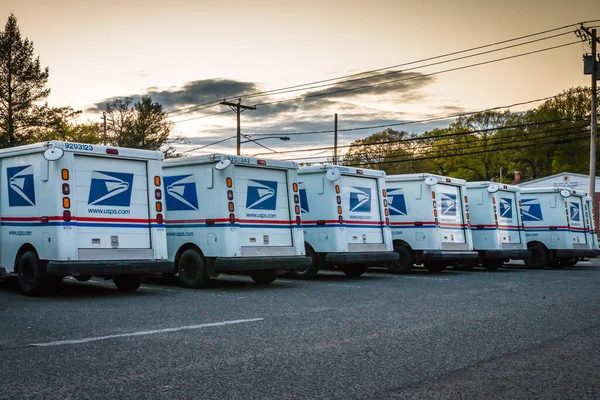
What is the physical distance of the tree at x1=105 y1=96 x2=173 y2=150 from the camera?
68250 millimetres

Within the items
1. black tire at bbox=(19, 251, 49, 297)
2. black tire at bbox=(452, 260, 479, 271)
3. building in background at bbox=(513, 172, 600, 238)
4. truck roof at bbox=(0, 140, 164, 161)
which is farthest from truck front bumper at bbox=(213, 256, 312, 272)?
building in background at bbox=(513, 172, 600, 238)

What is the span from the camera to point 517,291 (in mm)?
13133

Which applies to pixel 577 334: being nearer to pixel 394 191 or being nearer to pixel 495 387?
pixel 495 387

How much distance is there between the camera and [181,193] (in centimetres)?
1395

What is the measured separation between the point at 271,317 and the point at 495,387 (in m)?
4.26

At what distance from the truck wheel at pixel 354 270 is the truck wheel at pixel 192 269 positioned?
5.12 metres

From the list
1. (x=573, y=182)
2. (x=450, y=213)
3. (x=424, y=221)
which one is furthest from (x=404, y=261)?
(x=573, y=182)

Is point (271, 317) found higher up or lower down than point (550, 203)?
lower down

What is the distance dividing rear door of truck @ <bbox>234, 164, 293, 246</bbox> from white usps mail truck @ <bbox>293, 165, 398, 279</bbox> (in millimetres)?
1724

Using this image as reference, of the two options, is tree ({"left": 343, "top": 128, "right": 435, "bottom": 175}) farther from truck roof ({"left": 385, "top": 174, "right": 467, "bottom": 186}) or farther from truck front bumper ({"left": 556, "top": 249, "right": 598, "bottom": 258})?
truck roof ({"left": 385, "top": 174, "right": 467, "bottom": 186})

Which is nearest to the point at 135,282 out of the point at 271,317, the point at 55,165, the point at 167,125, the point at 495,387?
the point at 55,165

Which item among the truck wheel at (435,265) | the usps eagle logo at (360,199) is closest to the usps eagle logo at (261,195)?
the usps eagle logo at (360,199)

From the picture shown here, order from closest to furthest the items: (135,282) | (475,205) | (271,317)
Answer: (271,317) → (135,282) → (475,205)

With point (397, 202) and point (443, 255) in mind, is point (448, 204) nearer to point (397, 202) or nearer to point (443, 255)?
point (397, 202)
